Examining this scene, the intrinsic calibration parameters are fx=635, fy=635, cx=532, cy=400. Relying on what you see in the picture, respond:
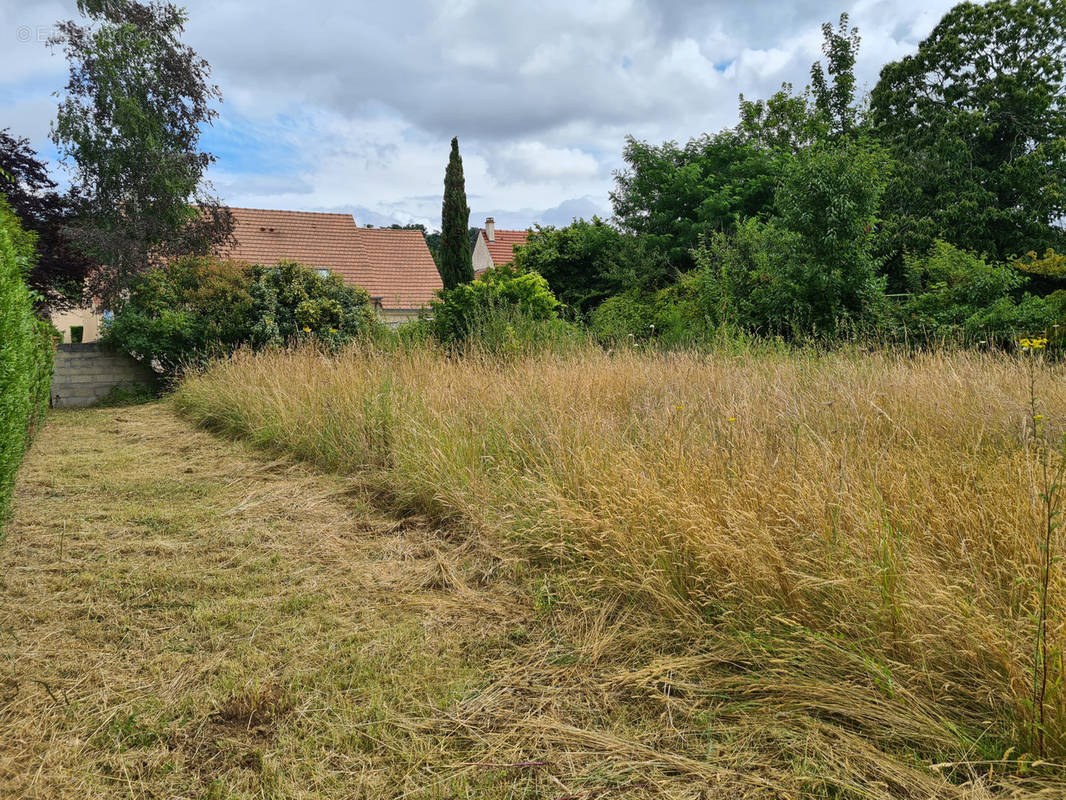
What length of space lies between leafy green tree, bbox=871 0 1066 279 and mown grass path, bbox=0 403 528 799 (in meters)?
17.2

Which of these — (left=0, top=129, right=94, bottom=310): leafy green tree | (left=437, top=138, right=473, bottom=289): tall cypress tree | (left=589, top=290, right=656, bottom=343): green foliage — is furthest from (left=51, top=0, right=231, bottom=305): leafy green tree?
(left=589, top=290, right=656, bottom=343): green foliage

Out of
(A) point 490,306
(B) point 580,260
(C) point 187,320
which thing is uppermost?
(B) point 580,260

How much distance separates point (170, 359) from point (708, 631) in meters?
12.2

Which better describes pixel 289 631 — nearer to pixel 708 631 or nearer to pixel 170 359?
pixel 708 631

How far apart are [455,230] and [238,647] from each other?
56.2ft

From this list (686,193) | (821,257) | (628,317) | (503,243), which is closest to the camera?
(821,257)

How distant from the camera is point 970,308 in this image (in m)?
10.0

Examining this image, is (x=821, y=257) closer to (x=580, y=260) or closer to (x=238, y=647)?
(x=580, y=260)

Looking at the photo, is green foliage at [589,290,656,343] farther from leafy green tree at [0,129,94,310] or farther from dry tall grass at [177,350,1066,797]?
leafy green tree at [0,129,94,310]

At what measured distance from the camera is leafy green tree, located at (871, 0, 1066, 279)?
18.2m

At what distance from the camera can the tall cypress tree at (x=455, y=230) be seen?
1816cm

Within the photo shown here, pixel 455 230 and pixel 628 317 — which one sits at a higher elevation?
pixel 455 230

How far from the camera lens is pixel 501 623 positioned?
2.89m

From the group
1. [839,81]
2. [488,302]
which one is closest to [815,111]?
[839,81]
